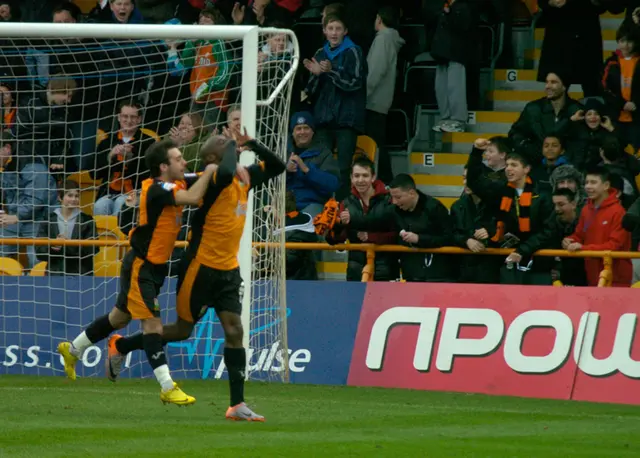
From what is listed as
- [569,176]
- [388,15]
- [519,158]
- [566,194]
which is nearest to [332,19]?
[388,15]

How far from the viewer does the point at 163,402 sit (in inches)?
426

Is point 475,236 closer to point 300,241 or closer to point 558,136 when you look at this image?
point 300,241

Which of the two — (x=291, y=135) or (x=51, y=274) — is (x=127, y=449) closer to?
(x=51, y=274)

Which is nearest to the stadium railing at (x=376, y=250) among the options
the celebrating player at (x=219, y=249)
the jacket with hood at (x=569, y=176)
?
the jacket with hood at (x=569, y=176)

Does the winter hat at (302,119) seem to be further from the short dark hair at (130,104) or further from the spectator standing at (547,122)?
the spectator standing at (547,122)

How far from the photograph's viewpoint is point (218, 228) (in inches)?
421

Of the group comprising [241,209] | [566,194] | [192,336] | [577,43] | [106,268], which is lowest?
[192,336]

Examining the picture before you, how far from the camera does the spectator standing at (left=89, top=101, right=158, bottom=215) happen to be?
15945mm

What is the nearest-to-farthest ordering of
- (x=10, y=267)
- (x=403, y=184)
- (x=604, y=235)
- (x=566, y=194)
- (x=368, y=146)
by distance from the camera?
(x=604, y=235) → (x=566, y=194) → (x=403, y=184) → (x=10, y=267) → (x=368, y=146)

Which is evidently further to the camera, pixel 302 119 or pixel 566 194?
pixel 302 119

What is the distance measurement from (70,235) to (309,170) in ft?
9.28

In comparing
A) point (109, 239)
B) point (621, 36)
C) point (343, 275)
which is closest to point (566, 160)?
point (621, 36)

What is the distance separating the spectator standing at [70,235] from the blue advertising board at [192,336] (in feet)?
1.78

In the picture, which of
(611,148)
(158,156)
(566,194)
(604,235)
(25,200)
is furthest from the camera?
(25,200)
